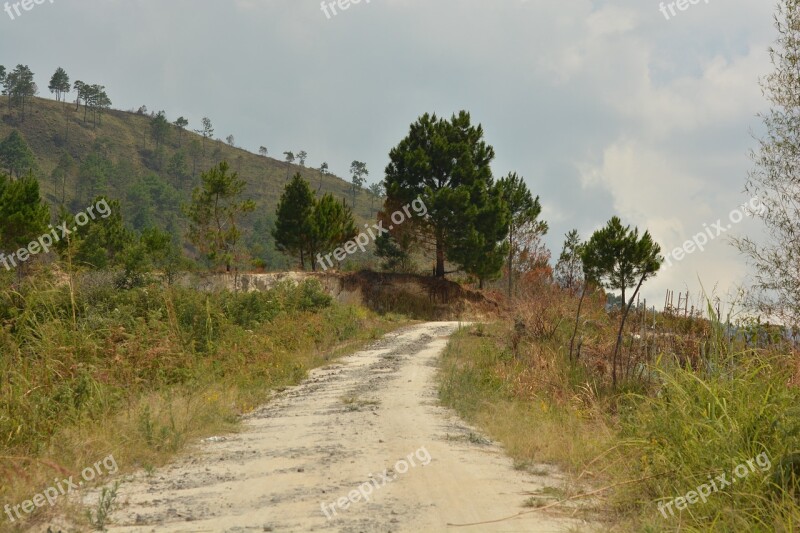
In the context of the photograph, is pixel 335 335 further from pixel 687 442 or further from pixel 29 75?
pixel 29 75

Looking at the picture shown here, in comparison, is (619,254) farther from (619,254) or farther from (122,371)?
(122,371)

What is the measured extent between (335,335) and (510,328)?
7.11m

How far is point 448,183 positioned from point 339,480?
3597 cm

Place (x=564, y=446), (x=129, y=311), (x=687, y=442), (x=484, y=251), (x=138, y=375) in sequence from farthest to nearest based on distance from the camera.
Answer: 1. (x=484, y=251)
2. (x=129, y=311)
3. (x=138, y=375)
4. (x=564, y=446)
5. (x=687, y=442)

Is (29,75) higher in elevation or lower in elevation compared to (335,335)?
higher

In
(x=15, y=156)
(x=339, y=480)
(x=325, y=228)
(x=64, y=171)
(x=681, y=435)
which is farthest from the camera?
(x=64, y=171)

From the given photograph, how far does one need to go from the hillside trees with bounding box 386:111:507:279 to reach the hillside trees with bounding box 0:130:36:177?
87.9 metres

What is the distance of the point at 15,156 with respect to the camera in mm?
102375

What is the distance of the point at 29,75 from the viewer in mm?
139000

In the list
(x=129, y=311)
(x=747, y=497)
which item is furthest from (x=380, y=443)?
(x=129, y=311)

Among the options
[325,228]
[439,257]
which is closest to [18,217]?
[325,228]

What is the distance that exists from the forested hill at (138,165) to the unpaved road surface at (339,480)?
8797 cm

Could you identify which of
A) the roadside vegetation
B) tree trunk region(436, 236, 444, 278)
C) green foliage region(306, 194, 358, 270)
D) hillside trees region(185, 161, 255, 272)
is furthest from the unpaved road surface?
green foliage region(306, 194, 358, 270)

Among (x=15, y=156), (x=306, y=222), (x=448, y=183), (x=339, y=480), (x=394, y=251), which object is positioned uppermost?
(x=15, y=156)
